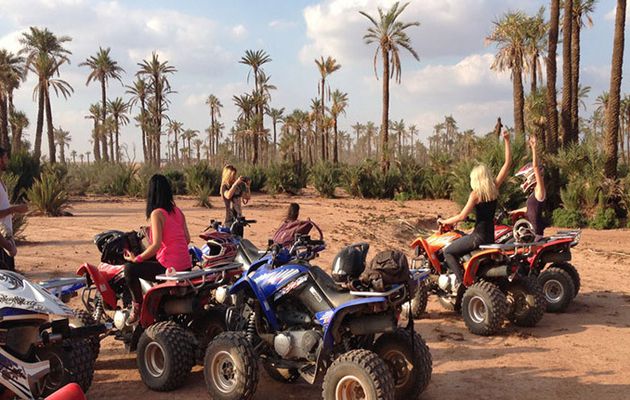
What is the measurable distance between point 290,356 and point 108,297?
2083mm

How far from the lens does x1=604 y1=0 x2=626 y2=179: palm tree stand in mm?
19156

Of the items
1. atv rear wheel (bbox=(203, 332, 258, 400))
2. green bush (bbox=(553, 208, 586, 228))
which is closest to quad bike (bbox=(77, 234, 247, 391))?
atv rear wheel (bbox=(203, 332, 258, 400))

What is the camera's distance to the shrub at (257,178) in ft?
110

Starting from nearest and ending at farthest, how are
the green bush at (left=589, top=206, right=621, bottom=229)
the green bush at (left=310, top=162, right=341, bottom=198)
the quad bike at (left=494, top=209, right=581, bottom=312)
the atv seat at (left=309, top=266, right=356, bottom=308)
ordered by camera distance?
the atv seat at (left=309, top=266, right=356, bottom=308) < the quad bike at (left=494, top=209, right=581, bottom=312) < the green bush at (left=589, top=206, right=621, bottom=229) < the green bush at (left=310, top=162, right=341, bottom=198)

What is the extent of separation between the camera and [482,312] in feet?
21.9

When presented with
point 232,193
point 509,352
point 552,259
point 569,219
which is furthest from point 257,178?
point 509,352

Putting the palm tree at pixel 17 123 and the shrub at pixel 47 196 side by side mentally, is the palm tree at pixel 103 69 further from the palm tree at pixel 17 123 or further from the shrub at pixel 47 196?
the shrub at pixel 47 196

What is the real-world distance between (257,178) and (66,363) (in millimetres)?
29586

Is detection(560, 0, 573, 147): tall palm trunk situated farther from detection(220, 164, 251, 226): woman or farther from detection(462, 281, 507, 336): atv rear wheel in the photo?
detection(462, 281, 507, 336): atv rear wheel

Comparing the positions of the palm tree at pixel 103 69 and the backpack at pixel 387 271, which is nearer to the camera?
the backpack at pixel 387 271

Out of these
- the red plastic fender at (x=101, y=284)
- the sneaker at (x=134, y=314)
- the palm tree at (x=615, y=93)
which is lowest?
the sneaker at (x=134, y=314)

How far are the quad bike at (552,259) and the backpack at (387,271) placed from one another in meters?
3.56

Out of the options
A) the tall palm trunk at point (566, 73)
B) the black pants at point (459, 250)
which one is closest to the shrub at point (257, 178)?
the tall palm trunk at point (566, 73)

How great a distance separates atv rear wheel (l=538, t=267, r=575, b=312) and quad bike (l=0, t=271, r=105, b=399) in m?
5.81
